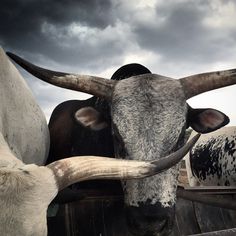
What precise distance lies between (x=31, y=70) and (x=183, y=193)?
1.98 m

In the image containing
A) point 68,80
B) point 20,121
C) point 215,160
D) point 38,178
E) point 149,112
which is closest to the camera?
point 38,178

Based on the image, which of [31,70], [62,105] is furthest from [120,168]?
[62,105]

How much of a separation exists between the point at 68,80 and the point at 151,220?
1.75 metres

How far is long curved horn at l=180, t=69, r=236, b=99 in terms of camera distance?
3720mm

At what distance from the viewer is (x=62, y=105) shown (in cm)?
495

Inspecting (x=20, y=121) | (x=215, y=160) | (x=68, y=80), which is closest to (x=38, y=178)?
(x=20, y=121)

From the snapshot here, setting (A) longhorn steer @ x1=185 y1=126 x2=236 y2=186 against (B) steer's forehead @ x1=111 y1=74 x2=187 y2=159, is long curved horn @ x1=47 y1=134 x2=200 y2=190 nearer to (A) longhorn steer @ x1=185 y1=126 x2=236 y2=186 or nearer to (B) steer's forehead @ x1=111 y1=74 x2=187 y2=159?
(B) steer's forehead @ x1=111 y1=74 x2=187 y2=159

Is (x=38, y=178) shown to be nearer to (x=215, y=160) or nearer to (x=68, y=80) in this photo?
(x=68, y=80)

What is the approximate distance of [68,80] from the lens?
3.81 m

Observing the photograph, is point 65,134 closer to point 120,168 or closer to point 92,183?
point 92,183

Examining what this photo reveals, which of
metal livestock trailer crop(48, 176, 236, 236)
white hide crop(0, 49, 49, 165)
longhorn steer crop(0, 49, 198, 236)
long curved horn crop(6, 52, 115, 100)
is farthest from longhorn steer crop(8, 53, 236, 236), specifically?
longhorn steer crop(0, 49, 198, 236)

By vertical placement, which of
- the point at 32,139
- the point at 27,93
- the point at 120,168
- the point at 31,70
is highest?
the point at 31,70

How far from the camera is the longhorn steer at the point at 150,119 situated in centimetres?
279

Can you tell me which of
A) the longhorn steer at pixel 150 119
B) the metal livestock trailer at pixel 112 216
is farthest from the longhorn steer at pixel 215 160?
the longhorn steer at pixel 150 119
